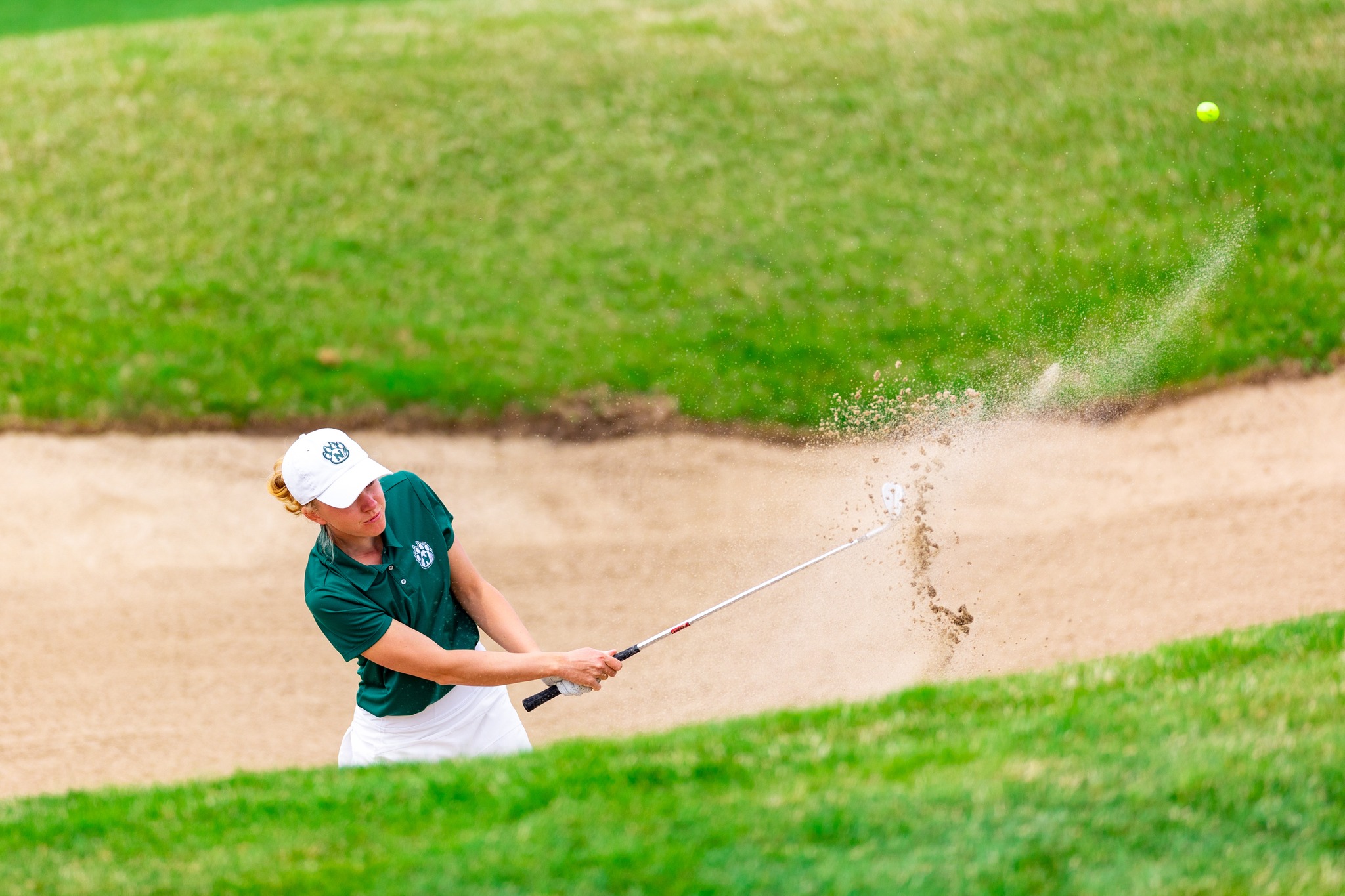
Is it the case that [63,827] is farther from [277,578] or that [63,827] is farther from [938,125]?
[938,125]

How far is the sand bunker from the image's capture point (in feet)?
25.5

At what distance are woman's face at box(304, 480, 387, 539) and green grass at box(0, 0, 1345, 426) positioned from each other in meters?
5.05

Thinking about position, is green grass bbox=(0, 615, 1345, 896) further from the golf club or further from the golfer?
the golf club

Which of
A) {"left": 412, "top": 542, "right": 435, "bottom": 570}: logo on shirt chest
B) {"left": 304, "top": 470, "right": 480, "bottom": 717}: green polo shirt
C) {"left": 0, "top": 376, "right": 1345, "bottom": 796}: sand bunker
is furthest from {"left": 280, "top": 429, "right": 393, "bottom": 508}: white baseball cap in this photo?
{"left": 0, "top": 376, "right": 1345, "bottom": 796}: sand bunker

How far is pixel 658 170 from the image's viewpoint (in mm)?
11609

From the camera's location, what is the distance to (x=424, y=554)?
16.0ft

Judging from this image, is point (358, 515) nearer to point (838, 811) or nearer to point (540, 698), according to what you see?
point (540, 698)

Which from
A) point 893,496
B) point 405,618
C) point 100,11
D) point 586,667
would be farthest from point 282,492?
point 100,11

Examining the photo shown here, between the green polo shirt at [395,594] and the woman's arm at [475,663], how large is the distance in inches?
3.1

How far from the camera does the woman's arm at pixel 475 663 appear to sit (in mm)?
4578

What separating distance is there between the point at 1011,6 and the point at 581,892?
11586 mm

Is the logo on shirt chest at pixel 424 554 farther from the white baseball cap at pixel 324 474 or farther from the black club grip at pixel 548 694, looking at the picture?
A: the black club grip at pixel 548 694

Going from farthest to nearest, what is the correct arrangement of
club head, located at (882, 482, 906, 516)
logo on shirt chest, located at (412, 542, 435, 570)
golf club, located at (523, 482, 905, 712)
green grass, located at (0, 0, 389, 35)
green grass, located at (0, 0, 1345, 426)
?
1. green grass, located at (0, 0, 389, 35)
2. green grass, located at (0, 0, 1345, 426)
3. club head, located at (882, 482, 906, 516)
4. golf club, located at (523, 482, 905, 712)
5. logo on shirt chest, located at (412, 542, 435, 570)

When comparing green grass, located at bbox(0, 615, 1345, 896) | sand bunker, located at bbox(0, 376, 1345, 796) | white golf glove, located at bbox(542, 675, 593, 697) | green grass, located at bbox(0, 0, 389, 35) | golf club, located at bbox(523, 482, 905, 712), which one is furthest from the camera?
green grass, located at bbox(0, 0, 389, 35)
